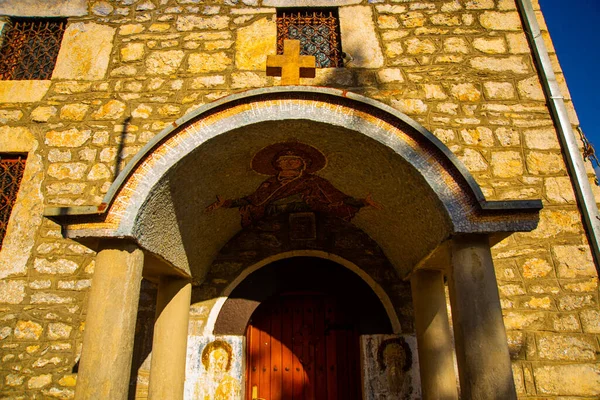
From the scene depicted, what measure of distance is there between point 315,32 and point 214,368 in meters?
3.43

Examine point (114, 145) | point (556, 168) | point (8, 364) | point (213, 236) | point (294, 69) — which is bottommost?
point (8, 364)

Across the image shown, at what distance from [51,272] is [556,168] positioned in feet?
14.4

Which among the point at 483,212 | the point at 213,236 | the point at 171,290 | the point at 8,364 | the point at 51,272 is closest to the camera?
the point at 483,212

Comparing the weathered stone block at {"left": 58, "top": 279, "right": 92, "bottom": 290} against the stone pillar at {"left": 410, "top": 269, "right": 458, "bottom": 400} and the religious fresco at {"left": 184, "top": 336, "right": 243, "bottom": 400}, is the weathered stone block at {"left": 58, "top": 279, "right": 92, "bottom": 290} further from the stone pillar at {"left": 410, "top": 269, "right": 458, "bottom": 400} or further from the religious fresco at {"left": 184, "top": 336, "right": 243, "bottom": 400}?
the stone pillar at {"left": 410, "top": 269, "right": 458, "bottom": 400}

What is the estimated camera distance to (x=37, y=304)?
3.62 metres

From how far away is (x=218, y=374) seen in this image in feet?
13.2

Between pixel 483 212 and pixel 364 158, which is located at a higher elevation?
pixel 364 158

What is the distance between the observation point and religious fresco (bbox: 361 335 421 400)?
3.99 m

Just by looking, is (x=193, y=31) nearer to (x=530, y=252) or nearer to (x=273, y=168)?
(x=273, y=168)

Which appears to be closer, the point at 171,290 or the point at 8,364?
the point at 8,364

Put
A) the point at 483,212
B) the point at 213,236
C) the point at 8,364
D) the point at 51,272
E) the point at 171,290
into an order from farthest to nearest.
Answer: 1. the point at 213,236
2. the point at 171,290
3. the point at 51,272
4. the point at 8,364
5. the point at 483,212

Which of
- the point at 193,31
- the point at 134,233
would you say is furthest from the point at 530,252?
the point at 193,31

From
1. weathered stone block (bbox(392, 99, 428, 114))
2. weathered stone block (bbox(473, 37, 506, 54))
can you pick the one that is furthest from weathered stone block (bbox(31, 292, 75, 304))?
weathered stone block (bbox(473, 37, 506, 54))

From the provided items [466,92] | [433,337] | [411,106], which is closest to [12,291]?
[433,337]
